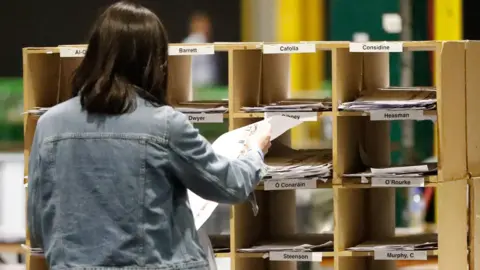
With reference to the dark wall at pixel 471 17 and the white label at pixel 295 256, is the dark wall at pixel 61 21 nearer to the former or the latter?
the dark wall at pixel 471 17

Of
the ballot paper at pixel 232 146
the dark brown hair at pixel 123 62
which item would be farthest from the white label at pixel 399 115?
the dark brown hair at pixel 123 62

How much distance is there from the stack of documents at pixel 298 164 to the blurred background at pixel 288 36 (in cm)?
171

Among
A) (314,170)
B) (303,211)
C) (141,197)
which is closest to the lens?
(141,197)

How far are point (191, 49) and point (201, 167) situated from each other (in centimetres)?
106

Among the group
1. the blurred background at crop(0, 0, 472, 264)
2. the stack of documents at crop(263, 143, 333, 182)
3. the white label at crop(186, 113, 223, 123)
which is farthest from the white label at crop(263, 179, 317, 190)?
the blurred background at crop(0, 0, 472, 264)

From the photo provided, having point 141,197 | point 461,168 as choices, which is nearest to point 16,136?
point 461,168

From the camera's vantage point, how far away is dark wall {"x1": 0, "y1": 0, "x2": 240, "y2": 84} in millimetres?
8047

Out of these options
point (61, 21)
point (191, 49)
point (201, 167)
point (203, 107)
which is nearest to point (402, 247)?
point (203, 107)

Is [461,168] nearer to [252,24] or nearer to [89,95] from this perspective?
[89,95]

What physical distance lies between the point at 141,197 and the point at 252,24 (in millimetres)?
5678

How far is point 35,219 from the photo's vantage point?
260 cm

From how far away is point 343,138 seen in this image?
11.4 ft

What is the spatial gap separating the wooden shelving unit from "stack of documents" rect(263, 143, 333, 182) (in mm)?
51

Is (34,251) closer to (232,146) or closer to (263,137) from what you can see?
(232,146)
